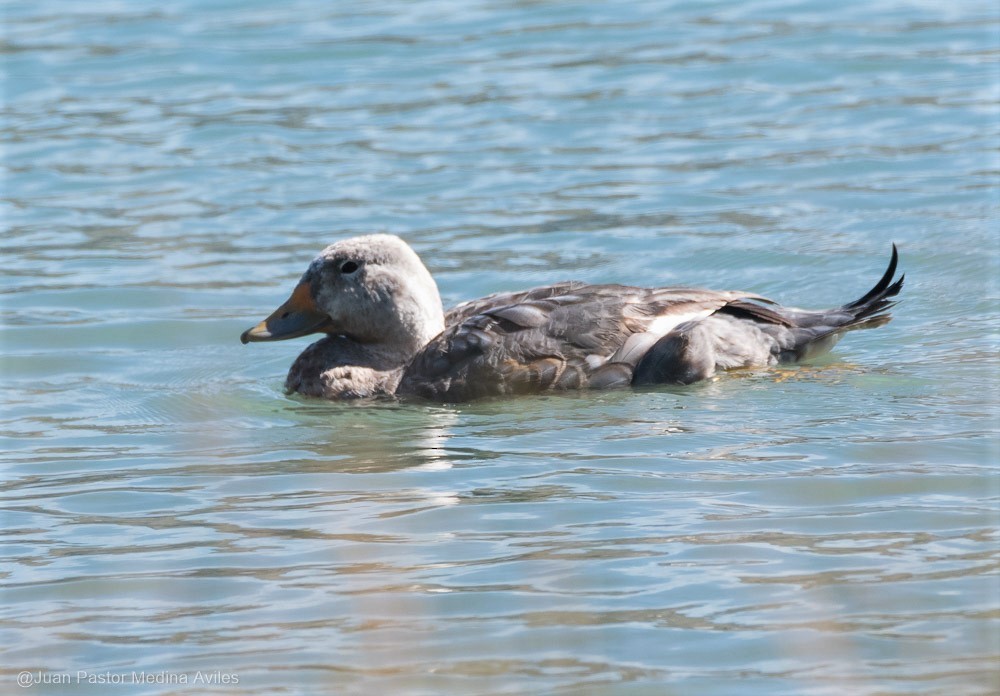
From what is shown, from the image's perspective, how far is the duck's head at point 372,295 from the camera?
29.6 feet

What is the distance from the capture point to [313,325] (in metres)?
9.18

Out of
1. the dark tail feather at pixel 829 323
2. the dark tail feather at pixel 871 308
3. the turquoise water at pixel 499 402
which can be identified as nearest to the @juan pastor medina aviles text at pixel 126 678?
the turquoise water at pixel 499 402

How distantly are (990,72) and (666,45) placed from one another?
3.14m

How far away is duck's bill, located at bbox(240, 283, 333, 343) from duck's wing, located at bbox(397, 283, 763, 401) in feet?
2.24

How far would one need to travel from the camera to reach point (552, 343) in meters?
8.54

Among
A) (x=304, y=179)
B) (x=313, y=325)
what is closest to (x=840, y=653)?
(x=313, y=325)

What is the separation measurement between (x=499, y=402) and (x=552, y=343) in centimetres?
40

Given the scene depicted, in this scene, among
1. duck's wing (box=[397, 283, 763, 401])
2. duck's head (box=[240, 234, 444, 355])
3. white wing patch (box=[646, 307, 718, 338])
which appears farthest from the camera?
duck's head (box=[240, 234, 444, 355])

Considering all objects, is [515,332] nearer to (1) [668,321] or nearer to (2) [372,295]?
(1) [668,321]

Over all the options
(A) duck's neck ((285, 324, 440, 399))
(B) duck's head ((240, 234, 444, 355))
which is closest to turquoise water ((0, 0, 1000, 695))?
(A) duck's neck ((285, 324, 440, 399))

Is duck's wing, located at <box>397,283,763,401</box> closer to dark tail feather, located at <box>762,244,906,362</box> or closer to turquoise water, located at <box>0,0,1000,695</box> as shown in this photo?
turquoise water, located at <box>0,0,1000,695</box>

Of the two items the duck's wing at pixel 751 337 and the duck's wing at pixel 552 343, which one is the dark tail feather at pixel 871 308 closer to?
the duck's wing at pixel 751 337

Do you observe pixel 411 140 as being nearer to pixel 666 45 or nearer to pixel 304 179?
pixel 304 179

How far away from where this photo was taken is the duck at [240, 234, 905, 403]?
28.0 feet
